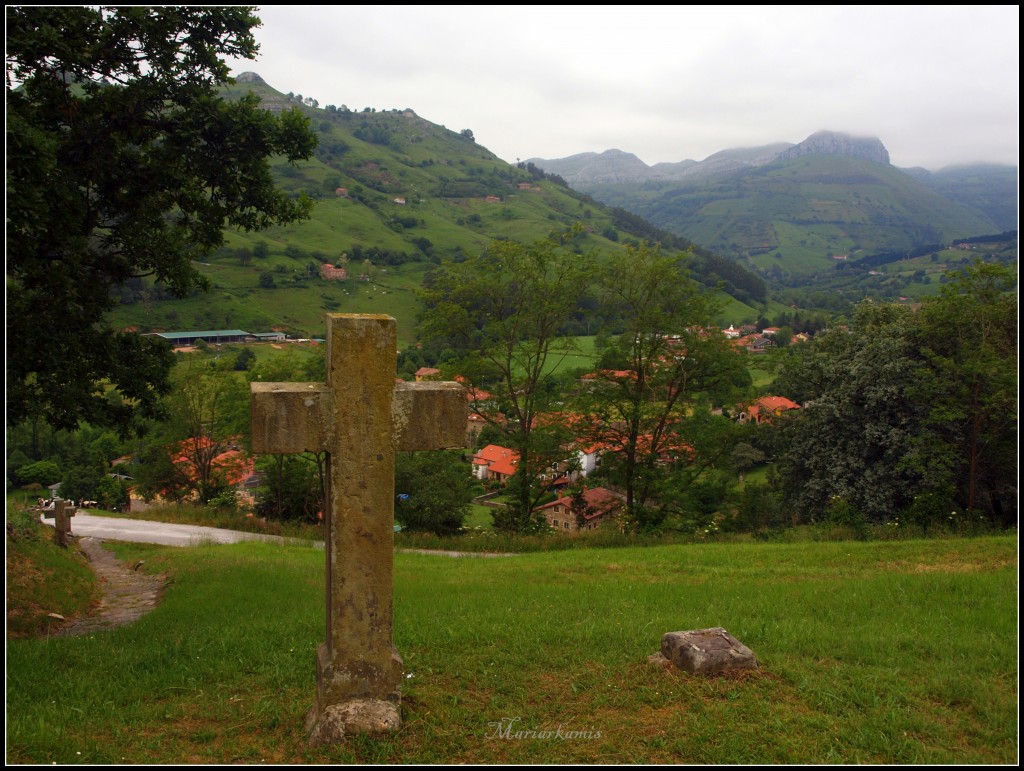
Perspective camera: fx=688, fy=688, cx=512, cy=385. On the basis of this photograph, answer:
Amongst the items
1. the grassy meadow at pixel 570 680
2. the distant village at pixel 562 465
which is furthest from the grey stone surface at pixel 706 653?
the distant village at pixel 562 465

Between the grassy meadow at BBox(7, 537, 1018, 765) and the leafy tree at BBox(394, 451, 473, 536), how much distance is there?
39.8 feet

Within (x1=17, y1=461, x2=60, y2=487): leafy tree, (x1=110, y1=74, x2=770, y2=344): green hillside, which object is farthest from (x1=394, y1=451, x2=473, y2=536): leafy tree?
(x1=17, y1=461, x2=60, y2=487): leafy tree

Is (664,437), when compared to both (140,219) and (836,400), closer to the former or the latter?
(836,400)

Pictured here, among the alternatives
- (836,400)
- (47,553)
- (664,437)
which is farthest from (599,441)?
(47,553)

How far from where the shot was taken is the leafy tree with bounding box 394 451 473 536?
21.7 metres

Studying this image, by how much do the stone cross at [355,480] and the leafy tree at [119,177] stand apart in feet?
15.2

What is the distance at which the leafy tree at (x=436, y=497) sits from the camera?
21703 mm

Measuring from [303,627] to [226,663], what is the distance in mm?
1300

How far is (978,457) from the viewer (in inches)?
701

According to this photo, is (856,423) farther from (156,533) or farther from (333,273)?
(333,273)

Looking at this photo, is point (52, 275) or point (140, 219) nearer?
point (52, 275)

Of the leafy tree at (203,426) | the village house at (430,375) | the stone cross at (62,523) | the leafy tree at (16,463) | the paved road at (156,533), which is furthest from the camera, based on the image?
the leafy tree at (16,463)

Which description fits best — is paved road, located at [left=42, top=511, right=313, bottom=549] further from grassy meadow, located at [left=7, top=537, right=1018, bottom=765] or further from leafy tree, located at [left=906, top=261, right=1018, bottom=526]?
leafy tree, located at [left=906, top=261, right=1018, bottom=526]

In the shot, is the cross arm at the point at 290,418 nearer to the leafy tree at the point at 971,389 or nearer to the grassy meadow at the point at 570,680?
the grassy meadow at the point at 570,680
